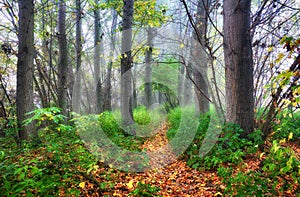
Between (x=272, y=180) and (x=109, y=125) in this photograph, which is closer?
(x=272, y=180)

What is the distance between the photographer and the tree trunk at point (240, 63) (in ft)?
13.0

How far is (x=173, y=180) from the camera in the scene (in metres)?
3.56

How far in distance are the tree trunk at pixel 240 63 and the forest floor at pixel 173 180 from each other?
0.83 meters

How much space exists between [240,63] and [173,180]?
2612mm

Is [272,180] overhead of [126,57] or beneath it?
beneath

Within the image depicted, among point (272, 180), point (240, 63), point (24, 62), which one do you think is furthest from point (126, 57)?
point (272, 180)

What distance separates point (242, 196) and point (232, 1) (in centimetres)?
362

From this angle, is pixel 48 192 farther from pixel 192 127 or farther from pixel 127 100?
pixel 127 100

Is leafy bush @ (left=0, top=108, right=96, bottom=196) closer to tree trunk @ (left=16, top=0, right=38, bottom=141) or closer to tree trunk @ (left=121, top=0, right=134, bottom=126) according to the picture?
tree trunk @ (left=16, top=0, right=38, bottom=141)

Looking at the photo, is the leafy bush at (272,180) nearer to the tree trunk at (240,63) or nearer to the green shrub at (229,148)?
the green shrub at (229,148)

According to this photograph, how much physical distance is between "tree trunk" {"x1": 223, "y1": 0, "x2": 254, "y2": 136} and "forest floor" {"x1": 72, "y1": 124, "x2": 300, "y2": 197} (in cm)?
83

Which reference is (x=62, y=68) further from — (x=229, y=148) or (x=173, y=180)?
(x=229, y=148)

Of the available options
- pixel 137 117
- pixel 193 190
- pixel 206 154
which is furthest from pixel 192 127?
pixel 137 117

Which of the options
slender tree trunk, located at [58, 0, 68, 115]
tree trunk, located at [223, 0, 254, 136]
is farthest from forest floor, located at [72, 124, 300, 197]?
slender tree trunk, located at [58, 0, 68, 115]
